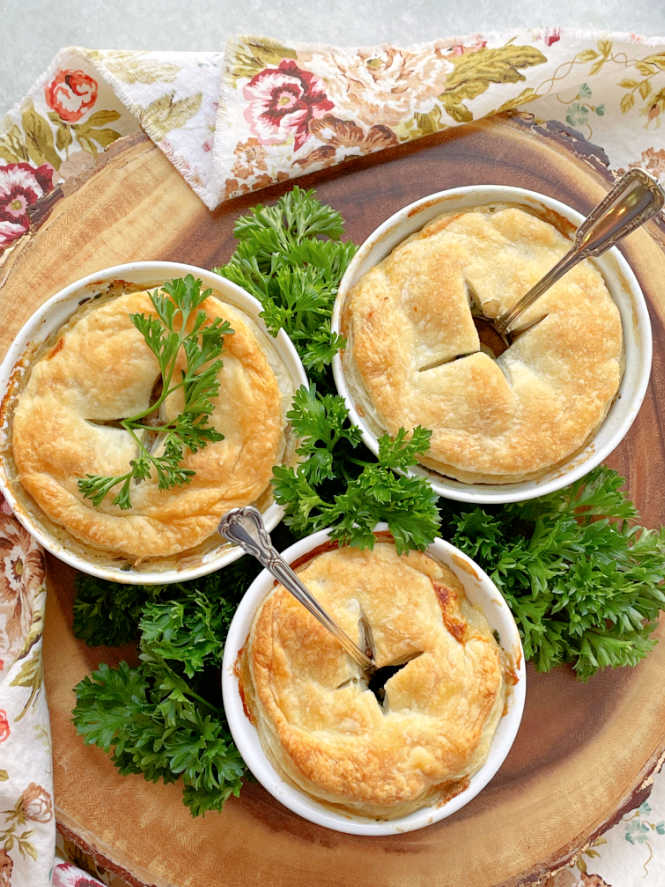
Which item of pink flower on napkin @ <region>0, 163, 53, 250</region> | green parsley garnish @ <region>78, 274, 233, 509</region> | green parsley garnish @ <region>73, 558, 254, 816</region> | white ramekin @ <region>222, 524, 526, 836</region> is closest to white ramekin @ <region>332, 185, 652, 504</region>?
white ramekin @ <region>222, 524, 526, 836</region>

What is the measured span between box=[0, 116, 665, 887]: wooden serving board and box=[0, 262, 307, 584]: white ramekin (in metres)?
0.26

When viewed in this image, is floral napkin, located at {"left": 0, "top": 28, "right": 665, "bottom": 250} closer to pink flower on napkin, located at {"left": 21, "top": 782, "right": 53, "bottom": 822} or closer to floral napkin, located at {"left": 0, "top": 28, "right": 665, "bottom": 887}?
floral napkin, located at {"left": 0, "top": 28, "right": 665, "bottom": 887}

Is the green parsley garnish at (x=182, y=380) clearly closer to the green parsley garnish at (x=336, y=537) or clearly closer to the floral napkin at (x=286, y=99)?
the green parsley garnish at (x=336, y=537)

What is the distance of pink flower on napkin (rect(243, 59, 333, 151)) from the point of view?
105 inches

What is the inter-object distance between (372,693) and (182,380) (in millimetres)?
968

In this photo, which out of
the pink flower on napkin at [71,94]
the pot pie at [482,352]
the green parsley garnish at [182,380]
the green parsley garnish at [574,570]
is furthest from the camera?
the pink flower on napkin at [71,94]

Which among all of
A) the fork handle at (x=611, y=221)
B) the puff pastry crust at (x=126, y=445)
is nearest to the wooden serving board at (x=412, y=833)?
the puff pastry crust at (x=126, y=445)

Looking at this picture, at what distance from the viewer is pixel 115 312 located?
232 centimetres

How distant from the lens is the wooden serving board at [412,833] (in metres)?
2.54

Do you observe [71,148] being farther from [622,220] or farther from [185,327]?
[622,220]

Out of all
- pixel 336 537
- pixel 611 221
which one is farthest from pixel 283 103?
pixel 336 537

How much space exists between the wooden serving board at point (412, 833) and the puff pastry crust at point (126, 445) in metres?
0.37

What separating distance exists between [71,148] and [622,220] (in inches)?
76.8

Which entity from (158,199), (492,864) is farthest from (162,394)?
(492,864)
